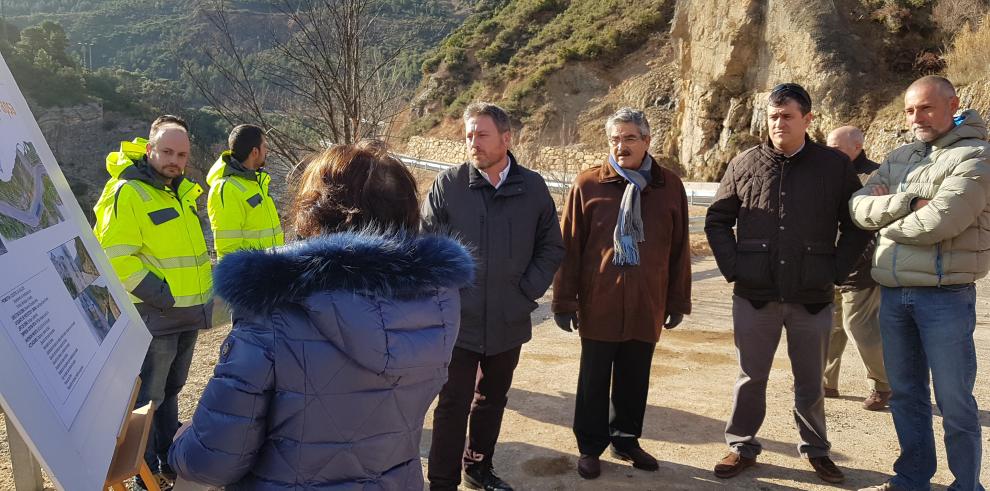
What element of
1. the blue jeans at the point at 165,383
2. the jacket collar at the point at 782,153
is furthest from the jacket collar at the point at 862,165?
the blue jeans at the point at 165,383

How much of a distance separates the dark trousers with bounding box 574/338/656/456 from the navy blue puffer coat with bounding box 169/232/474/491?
6.98 ft

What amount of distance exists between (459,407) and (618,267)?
1.12 meters

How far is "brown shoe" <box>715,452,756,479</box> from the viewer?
368 centimetres

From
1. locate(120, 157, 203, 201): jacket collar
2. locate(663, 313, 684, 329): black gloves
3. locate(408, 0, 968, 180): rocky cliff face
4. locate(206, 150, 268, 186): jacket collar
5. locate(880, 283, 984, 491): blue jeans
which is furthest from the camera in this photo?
locate(408, 0, 968, 180): rocky cliff face

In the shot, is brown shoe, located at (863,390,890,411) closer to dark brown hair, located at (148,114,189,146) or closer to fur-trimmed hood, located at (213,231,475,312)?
fur-trimmed hood, located at (213,231,475,312)

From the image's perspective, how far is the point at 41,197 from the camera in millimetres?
1988

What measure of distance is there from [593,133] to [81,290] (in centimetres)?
3123

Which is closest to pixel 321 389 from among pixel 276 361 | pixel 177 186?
pixel 276 361

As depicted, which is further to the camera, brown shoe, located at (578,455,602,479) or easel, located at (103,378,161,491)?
brown shoe, located at (578,455,602,479)

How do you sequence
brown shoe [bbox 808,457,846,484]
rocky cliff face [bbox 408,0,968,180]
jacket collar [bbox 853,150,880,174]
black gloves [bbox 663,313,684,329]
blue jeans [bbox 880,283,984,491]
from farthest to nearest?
1. rocky cliff face [bbox 408,0,968,180]
2. jacket collar [bbox 853,150,880,174]
3. black gloves [bbox 663,313,684,329]
4. brown shoe [bbox 808,457,846,484]
5. blue jeans [bbox 880,283,984,491]

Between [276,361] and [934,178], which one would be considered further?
[934,178]

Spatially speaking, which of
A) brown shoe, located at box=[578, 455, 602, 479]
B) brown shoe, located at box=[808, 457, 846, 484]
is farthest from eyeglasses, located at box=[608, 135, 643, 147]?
brown shoe, located at box=[808, 457, 846, 484]

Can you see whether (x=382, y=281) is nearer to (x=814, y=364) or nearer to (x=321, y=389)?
(x=321, y=389)

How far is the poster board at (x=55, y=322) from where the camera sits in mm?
1399
